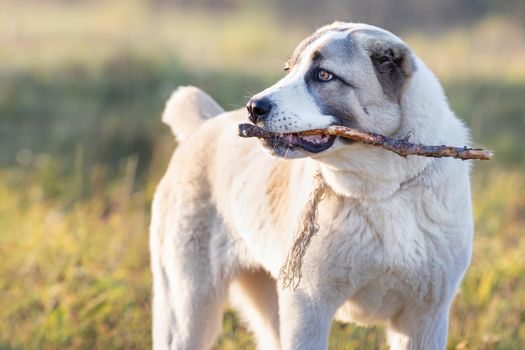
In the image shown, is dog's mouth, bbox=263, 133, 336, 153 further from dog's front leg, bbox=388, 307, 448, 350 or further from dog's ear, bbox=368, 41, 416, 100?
dog's front leg, bbox=388, 307, 448, 350

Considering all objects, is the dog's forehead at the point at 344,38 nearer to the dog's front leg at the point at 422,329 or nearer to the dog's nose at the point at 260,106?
the dog's nose at the point at 260,106

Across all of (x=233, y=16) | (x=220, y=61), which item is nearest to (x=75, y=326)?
(x=220, y=61)

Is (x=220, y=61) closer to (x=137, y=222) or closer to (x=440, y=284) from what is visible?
(x=137, y=222)

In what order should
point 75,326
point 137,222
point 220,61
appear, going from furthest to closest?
1. point 220,61
2. point 137,222
3. point 75,326

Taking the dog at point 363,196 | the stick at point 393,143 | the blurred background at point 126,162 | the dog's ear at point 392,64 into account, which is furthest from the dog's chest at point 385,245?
the blurred background at point 126,162

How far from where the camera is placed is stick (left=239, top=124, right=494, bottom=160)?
10.5 feet

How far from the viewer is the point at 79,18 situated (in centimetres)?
2298

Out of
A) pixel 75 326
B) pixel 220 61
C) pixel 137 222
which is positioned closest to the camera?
pixel 75 326

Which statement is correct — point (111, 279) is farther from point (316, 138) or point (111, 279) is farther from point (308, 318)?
point (316, 138)

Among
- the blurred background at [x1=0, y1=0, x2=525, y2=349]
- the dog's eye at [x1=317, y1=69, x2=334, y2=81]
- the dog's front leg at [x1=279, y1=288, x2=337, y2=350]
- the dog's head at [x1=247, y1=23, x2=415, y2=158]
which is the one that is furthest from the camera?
the blurred background at [x1=0, y1=0, x2=525, y2=349]

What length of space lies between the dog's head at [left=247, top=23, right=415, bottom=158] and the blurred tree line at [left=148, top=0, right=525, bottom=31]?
46.2ft

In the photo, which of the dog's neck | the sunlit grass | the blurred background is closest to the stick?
the dog's neck

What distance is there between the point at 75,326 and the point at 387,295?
205 cm

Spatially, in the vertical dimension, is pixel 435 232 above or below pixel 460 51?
above
